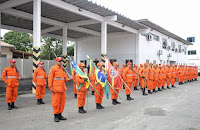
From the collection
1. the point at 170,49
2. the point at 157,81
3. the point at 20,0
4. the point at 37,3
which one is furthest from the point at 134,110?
the point at 170,49

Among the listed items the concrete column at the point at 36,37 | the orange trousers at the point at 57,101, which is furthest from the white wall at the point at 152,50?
the orange trousers at the point at 57,101

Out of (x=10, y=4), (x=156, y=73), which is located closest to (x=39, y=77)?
(x=10, y=4)

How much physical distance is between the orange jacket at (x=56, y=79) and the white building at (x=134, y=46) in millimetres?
16252

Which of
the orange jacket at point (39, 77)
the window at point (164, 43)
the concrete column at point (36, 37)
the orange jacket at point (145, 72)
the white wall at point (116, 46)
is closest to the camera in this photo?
the orange jacket at point (39, 77)

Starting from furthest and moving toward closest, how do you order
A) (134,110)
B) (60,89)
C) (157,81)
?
(157,81) < (134,110) < (60,89)

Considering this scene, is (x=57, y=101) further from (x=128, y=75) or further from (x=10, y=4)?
(x=10, y=4)

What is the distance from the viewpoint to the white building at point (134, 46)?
21969 mm

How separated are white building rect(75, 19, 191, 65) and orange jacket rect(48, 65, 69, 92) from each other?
16252mm

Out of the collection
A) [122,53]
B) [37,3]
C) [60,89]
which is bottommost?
[60,89]

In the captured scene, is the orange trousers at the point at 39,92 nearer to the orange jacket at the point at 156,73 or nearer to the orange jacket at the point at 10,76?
the orange jacket at the point at 10,76

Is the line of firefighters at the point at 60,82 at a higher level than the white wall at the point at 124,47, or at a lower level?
lower

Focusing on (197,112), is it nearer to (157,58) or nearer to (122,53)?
(122,53)

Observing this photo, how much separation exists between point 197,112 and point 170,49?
1043 inches

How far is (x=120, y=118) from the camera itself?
6.29m
